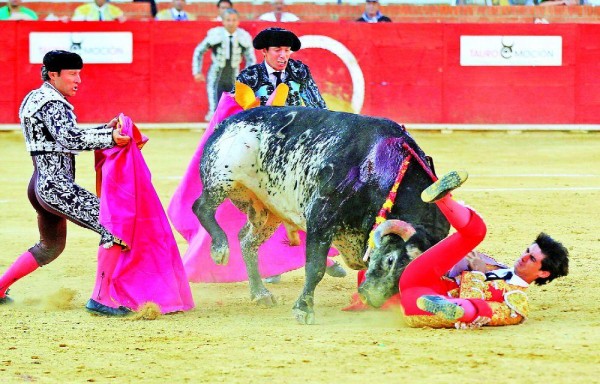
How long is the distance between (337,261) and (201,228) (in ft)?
3.94

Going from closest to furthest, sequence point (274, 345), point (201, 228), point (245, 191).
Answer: point (274, 345) → point (245, 191) → point (201, 228)

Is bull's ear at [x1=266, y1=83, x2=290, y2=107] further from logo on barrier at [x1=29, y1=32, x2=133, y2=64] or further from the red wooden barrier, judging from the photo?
logo on barrier at [x1=29, y1=32, x2=133, y2=64]

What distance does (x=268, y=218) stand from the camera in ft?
23.7

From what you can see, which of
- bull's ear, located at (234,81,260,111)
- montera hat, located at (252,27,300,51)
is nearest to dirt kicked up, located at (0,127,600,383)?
bull's ear, located at (234,81,260,111)

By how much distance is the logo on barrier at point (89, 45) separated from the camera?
50.2 ft

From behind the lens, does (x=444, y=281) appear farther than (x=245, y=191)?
No

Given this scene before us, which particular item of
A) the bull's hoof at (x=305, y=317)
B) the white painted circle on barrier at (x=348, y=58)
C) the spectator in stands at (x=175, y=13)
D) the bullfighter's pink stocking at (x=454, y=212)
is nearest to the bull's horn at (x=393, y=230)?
the bullfighter's pink stocking at (x=454, y=212)

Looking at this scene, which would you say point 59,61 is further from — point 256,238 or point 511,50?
point 511,50

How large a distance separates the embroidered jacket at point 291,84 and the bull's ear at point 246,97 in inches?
2.9

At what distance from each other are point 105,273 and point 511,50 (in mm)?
9942

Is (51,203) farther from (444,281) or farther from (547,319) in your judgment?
(547,319)

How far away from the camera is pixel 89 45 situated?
606 inches

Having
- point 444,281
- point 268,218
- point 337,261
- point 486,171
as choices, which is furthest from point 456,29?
point 444,281

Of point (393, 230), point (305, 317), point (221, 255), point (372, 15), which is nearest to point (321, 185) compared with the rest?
point (393, 230)
